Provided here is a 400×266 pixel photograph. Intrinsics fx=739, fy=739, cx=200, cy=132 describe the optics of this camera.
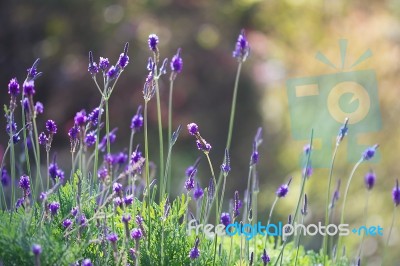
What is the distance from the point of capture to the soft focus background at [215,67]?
285 inches

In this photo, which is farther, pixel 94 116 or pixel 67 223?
pixel 94 116

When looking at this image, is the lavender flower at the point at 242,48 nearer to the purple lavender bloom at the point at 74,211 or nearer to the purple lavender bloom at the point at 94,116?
the purple lavender bloom at the point at 94,116

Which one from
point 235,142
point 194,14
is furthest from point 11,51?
point 235,142

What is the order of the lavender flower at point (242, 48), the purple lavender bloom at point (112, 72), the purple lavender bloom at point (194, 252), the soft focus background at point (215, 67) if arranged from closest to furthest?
the purple lavender bloom at point (194, 252)
the purple lavender bloom at point (112, 72)
the lavender flower at point (242, 48)
the soft focus background at point (215, 67)

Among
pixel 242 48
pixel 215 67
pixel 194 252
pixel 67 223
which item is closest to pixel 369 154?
pixel 242 48

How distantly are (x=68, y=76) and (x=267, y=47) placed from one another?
6.94 ft

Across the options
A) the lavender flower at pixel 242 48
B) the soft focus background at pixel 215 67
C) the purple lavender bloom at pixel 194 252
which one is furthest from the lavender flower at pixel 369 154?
the soft focus background at pixel 215 67

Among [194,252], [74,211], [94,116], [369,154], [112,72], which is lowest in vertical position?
[194,252]

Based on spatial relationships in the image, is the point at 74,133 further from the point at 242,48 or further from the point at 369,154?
the point at 369,154

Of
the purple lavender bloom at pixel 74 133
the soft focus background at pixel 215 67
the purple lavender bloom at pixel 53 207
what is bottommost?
the purple lavender bloom at pixel 53 207

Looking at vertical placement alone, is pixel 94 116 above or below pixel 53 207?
above

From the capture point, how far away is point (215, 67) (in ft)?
25.1

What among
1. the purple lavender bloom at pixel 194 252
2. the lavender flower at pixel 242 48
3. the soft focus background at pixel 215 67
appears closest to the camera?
the purple lavender bloom at pixel 194 252

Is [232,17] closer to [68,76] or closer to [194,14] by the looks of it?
[194,14]
